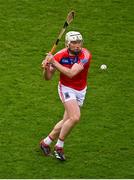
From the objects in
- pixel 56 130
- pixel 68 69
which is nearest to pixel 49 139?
pixel 56 130

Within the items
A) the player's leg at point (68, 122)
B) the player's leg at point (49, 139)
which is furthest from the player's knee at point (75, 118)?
the player's leg at point (49, 139)

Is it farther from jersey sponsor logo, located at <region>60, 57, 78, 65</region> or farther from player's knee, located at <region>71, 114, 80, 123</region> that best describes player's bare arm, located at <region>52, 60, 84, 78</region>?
player's knee, located at <region>71, 114, 80, 123</region>

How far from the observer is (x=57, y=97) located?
1469 centimetres

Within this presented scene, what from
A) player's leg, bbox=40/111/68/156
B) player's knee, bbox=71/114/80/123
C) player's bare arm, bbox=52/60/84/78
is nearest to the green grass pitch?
player's leg, bbox=40/111/68/156

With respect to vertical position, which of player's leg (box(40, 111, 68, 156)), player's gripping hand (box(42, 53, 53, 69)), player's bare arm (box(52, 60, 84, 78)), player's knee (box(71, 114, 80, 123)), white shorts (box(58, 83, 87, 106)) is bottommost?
player's leg (box(40, 111, 68, 156))

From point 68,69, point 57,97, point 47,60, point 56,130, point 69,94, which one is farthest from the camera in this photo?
point 57,97

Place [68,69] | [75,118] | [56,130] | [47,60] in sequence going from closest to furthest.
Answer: [47,60]
[68,69]
[75,118]
[56,130]

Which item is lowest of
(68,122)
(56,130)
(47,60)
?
(56,130)

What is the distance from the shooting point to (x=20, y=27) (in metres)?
17.8

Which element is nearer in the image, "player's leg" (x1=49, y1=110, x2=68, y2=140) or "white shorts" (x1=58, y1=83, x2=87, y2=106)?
"white shorts" (x1=58, y1=83, x2=87, y2=106)

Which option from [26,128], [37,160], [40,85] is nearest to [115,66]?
[40,85]

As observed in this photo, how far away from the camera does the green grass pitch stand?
39.2ft

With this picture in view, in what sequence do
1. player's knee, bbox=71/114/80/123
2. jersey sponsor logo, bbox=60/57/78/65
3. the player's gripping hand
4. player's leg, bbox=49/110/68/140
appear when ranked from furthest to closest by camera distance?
player's leg, bbox=49/110/68/140 < jersey sponsor logo, bbox=60/57/78/65 < player's knee, bbox=71/114/80/123 < the player's gripping hand

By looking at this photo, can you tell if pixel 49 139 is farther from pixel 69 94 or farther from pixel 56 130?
pixel 69 94
